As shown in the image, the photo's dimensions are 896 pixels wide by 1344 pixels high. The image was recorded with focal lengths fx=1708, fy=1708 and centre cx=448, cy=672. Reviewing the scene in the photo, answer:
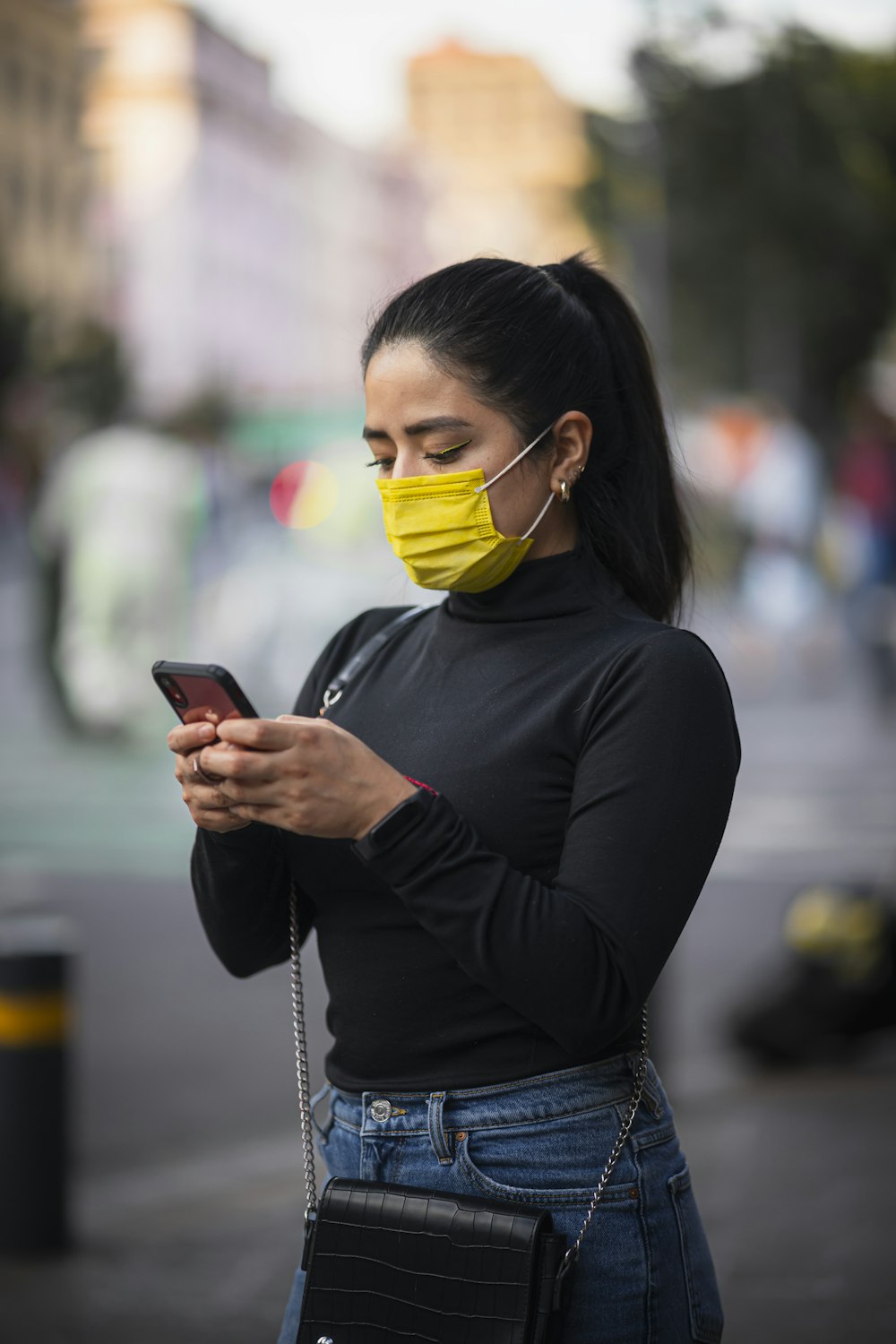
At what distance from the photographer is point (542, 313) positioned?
82.0 inches

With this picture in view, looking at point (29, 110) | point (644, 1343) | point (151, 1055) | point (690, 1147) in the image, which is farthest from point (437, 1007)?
point (29, 110)

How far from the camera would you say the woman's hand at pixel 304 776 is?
1730 mm

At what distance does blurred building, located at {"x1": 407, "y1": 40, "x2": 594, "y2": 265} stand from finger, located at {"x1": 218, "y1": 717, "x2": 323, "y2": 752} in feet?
35.8

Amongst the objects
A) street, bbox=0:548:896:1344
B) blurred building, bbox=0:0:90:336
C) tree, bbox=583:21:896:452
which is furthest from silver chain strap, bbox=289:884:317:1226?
tree, bbox=583:21:896:452

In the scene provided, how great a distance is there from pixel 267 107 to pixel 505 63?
371 centimetres

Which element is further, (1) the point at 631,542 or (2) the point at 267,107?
(2) the point at 267,107

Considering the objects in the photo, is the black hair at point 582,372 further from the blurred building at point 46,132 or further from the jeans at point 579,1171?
the blurred building at point 46,132

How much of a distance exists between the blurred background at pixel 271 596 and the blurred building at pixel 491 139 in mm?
73

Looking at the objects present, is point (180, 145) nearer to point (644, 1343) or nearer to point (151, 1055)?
point (151, 1055)

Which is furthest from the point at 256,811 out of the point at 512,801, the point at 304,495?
the point at 304,495

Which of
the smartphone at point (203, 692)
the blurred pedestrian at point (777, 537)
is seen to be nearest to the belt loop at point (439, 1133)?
the smartphone at point (203, 692)

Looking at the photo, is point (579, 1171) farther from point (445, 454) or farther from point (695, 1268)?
point (445, 454)

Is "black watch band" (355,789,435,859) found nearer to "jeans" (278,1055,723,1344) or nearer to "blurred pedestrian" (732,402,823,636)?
"jeans" (278,1055,723,1344)

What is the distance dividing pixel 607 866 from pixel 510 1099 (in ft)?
1.03
